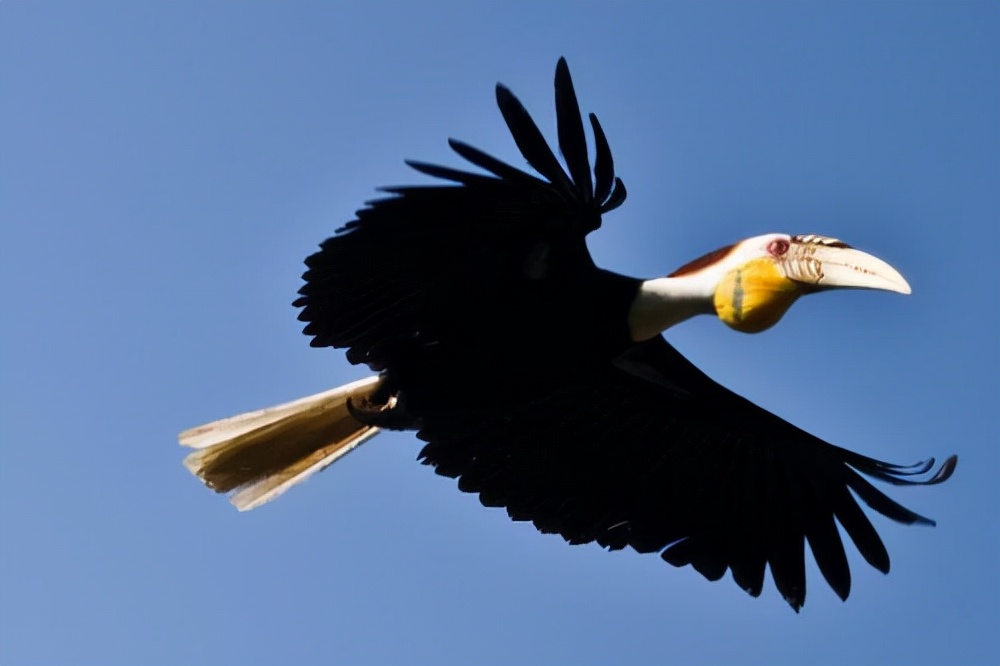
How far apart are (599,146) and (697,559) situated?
2695mm

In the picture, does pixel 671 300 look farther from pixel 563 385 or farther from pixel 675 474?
pixel 675 474

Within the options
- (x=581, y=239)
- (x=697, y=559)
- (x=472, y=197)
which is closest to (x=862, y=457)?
(x=697, y=559)

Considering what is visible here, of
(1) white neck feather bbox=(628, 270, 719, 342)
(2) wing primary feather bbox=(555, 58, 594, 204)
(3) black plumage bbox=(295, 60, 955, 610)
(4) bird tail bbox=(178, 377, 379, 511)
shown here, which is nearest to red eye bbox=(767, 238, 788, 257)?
(1) white neck feather bbox=(628, 270, 719, 342)

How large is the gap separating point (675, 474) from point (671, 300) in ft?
4.99

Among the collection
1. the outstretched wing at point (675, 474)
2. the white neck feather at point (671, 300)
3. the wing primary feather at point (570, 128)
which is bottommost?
the outstretched wing at point (675, 474)

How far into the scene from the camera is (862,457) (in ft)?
25.1

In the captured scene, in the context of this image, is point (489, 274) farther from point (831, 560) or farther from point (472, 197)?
point (831, 560)

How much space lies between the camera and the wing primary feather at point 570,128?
20.2 feet

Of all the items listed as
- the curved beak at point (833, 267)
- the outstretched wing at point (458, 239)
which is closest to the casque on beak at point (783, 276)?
the curved beak at point (833, 267)

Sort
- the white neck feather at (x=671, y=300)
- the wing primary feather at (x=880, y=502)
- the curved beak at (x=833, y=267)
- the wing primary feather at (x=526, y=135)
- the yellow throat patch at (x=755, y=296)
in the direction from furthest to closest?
the wing primary feather at (x=880, y=502) → the white neck feather at (x=671, y=300) → the yellow throat patch at (x=755, y=296) → the curved beak at (x=833, y=267) → the wing primary feather at (x=526, y=135)

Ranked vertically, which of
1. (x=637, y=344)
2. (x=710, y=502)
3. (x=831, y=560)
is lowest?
(x=831, y=560)

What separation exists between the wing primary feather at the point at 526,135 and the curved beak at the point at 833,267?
121 cm

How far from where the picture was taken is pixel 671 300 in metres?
6.72

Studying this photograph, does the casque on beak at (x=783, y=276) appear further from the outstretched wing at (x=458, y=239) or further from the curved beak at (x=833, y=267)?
the outstretched wing at (x=458, y=239)
